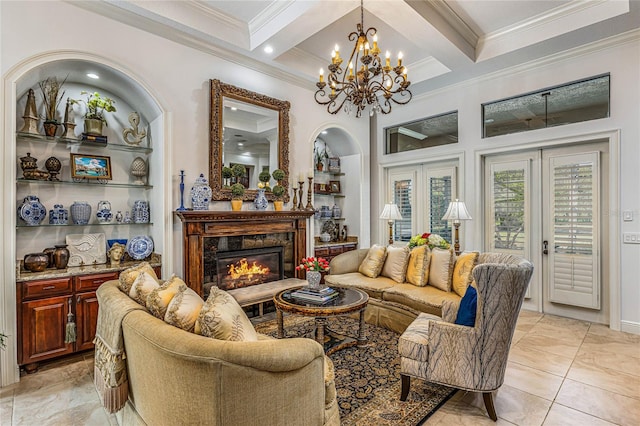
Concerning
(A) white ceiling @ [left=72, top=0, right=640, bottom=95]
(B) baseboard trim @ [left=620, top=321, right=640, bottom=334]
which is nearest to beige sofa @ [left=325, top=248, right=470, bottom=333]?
(B) baseboard trim @ [left=620, top=321, right=640, bottom=334]

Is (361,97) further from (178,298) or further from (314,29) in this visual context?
(178,298)

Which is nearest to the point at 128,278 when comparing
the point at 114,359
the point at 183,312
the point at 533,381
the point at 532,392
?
the point at 114,359

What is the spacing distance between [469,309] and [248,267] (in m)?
2.97

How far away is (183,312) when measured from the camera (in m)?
1.64

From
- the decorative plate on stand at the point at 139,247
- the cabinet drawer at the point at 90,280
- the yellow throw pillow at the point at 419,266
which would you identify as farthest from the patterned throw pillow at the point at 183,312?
the yellow throw pillow at the point at 419,266

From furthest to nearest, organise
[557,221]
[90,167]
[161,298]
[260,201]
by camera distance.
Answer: [260,201], [557,221], [90,167], [161,298]

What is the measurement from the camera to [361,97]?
3.09 meters

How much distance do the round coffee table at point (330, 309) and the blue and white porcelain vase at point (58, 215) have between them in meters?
2.29

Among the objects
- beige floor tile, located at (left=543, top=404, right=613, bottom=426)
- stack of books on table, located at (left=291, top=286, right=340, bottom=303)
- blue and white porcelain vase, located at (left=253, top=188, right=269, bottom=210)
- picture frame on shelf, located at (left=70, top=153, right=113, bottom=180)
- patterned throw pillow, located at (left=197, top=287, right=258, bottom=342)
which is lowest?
beige floor tile, located at (left=543, top=404, right=613, bottom=426)

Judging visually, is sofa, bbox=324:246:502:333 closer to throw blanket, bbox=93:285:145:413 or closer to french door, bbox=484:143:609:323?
french door, bbox=484:143:609:323

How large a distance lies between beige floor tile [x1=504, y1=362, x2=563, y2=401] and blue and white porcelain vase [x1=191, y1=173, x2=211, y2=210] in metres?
3.51

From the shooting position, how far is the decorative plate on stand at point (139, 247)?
3.54 m

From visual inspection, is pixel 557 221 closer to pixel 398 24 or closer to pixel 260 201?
pixel 398 24

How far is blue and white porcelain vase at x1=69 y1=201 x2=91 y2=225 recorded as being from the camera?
3328mm
